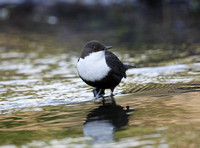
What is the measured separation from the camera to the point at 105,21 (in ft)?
55.4

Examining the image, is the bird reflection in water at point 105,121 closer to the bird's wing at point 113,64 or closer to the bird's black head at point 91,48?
the bird's wing at point 113,64

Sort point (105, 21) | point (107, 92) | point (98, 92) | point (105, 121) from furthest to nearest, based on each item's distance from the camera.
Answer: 1. point (105, 21)
2. point (107, 92)
3. point (98, 92)
4. point (105, 121)

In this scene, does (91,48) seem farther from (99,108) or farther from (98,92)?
(99,108)

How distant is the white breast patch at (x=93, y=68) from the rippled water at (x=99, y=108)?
13.4 inches

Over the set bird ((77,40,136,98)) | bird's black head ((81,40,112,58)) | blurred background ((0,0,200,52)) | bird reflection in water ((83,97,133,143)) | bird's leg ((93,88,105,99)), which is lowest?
bird reflection in water ((83,97,133,143))

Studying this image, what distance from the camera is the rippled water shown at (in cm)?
375

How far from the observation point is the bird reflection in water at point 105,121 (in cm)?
385

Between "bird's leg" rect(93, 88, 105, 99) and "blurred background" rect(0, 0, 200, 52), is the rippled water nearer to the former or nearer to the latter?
"bird's leg" rect(93, 88, 105, 99)

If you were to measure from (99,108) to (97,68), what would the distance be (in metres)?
0.54

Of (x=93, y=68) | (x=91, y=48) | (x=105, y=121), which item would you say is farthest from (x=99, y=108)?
(x=91, y=48)

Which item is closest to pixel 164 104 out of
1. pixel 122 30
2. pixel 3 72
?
pixel 3 72

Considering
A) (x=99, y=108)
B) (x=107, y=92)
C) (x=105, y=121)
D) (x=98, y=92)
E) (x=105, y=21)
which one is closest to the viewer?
(x=105, y=121)

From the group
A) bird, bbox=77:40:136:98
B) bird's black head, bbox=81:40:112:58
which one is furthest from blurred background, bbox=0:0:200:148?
bird's black head, bbox=81:40:112:58

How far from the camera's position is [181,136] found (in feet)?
11.9
